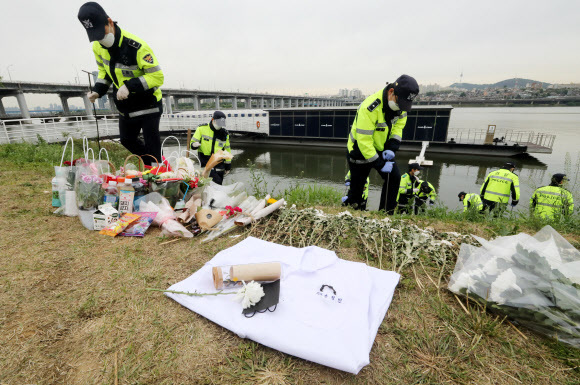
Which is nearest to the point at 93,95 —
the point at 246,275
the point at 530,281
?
the point at 246,275

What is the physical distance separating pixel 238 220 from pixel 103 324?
4.74ft

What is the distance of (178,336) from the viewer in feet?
4.68

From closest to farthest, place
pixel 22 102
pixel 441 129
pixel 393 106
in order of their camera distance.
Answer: pixel 393 106, pixel 441 129, pixel 22 102

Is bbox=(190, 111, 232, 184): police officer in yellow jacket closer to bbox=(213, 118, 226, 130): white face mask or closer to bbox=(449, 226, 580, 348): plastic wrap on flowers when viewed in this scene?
bbox=(213, 118, 226, 130): white face mask

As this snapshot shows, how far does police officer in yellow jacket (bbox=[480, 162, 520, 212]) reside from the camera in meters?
5.49

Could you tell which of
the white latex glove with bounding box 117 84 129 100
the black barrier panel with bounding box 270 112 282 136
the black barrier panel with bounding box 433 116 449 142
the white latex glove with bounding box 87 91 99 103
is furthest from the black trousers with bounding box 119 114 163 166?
the black barrier panel with bounding box 270 112 282 136

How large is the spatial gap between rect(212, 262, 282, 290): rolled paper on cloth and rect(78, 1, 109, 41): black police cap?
10.3ft

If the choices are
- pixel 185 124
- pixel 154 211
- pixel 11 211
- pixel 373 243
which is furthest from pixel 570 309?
pixel 185 124

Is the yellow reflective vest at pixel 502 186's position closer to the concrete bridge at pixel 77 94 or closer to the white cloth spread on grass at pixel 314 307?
the white cloth spread on grass at pixel 314 307

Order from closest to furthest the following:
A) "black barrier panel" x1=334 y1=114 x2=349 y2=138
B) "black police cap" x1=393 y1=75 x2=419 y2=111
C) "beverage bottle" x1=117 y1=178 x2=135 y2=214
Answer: "beverage bottle" x1=117 y1=178 x2=135 y2=214, "black police cap" x1=393 y1=75 x2=419 y2=111, "black barrier panel" x1=334 y1=114 x2=349 y2=138

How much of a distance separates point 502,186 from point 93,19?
7546 millimetres

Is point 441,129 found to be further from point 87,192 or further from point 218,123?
point 87,192

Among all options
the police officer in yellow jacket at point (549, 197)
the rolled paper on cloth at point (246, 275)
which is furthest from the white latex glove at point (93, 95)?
the police officer in yellow jacket at point (549, 197)

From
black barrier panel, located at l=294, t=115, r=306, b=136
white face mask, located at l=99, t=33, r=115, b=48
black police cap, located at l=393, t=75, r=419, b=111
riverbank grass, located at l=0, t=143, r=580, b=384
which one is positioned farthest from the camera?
black barrier panel, located at l=294, t=115, r=306, b=136
